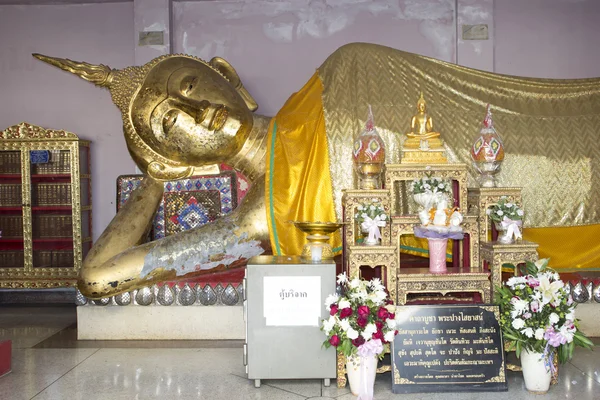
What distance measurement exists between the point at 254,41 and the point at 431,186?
2.84m

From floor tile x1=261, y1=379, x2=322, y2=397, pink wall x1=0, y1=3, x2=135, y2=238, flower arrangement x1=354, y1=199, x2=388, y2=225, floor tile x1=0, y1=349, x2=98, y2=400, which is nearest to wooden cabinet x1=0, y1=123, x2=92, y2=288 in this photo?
pink wall x1=0, y1=3, x2=135, y2=238

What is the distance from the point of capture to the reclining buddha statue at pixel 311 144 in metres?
4.00

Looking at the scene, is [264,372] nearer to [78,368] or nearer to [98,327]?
[78,368]

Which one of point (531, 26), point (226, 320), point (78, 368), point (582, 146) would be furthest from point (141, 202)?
point (531, 26)

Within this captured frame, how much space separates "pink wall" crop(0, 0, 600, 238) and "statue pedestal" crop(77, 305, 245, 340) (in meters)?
1.94

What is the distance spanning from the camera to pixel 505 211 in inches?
129

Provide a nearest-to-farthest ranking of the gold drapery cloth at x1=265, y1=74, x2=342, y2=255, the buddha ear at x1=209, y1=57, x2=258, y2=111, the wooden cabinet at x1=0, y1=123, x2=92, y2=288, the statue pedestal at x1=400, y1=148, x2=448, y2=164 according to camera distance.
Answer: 1. the statue pedestal at x1=400, y1=148, x2=448, y2=164
2. the gold drapery cloth at x1=265, y1=74, x2=342, y2=255
3. the buddha ear at x1=209, y1=57, x2=258, y2=111
4. the wooden cabinet at x1=0, y1=123, x2=92, y2=288

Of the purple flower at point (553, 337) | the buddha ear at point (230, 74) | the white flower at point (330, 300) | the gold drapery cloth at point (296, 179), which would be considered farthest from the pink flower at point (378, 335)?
the buddha ear at point (230, 74)

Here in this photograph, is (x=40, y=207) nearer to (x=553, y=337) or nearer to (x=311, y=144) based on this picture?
(x=311, y=144)

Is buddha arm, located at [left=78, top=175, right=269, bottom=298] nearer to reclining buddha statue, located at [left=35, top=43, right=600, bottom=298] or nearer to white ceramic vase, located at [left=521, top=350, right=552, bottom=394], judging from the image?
reclining buddha statue, located at [left=35, top=43, right=600, bottom=298]

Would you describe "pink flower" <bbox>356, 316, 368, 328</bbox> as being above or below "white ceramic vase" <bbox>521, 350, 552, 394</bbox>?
above

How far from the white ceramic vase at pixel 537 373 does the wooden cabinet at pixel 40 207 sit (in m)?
3.70

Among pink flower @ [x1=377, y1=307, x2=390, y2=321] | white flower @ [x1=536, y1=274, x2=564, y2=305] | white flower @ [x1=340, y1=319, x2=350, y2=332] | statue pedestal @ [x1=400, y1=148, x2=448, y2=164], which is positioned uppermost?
statue pedestal @ [x1=400, y1=148, x2=448, y2=164]

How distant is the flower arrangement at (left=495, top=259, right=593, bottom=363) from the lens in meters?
2.88
